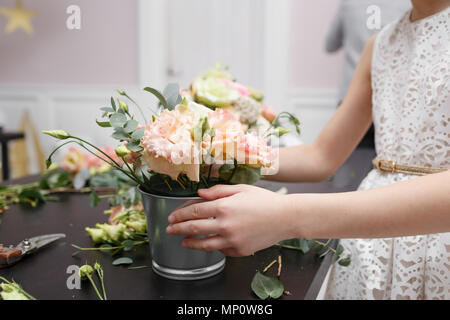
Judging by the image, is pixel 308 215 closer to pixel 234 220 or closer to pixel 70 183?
pixel 234 220

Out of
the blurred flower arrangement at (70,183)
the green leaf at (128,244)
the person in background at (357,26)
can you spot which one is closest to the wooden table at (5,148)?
the blurred flower arrangement at (70,183)

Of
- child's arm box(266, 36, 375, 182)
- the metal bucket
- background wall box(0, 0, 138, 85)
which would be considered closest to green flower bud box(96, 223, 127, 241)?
the metal bucket

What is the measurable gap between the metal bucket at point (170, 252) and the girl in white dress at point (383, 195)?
0.08 feet

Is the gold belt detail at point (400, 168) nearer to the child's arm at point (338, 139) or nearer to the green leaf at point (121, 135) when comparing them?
the child's arm at point (338, 139)

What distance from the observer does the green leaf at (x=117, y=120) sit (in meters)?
0.60

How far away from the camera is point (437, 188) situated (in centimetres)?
61

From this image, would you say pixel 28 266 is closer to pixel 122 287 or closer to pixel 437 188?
pixel 122 287

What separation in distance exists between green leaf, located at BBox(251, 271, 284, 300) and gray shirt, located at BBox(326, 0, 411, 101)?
6.19 ft

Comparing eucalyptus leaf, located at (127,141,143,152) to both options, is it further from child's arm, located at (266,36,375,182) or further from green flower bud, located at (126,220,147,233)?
child's arm, located at (266,36,375,182)

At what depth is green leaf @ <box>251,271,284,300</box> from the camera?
60cm

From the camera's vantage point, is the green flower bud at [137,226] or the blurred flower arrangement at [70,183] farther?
the blurred flower arrangement at [70,183]

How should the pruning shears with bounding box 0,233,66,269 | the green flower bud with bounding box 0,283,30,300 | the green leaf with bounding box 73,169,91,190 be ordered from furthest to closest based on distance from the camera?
the green leaf with bounding box 73,169,91,190 → the pruning shears with bounding box 0,233,66,269 → the green flower bud with bounding box 0,283,30,300

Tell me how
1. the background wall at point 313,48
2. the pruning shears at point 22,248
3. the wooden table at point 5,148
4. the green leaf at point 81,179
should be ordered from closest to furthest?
the pruning shears at point 22,248 → the green leaf at point 81,179 → the wooden table at point 5,148 → the background wall at point 313,48
